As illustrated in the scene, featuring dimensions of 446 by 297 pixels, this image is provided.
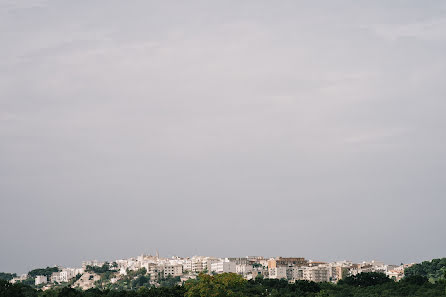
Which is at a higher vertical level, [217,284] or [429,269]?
[429,269]

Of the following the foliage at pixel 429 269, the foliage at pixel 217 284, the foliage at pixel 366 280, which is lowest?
the foliage at pixel 217 284

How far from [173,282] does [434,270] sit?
71.8 m

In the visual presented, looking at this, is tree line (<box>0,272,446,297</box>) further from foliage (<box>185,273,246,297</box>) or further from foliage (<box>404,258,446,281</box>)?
foliage (<box>404,258,446,281</box>)

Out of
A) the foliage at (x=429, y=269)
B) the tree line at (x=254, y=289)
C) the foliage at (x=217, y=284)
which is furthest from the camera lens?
the foliage at (x=429, y=269)

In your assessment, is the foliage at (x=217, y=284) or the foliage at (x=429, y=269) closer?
the foliage at (x=217, y=284)

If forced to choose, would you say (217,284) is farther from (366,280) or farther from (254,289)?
(366,280)

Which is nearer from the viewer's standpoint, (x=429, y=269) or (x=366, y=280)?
(x=366, y=280)

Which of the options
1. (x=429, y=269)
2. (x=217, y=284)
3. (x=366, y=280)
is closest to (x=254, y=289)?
(x=217, y=284)

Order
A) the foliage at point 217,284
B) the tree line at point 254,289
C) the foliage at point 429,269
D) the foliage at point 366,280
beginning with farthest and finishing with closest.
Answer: the foliage at point 429,269, the foliage at point 366,280, the tree line at point 254,289, the foliage at point 217,284

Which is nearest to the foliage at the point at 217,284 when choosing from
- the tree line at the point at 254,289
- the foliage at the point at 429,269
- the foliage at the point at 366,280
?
the tree line at the point at 254,289

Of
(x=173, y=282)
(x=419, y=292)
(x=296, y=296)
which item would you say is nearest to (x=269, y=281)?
(x=296, y=296)

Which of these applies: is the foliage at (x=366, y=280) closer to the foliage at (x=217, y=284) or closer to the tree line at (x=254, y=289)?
the tree line at (x=254, y=289)

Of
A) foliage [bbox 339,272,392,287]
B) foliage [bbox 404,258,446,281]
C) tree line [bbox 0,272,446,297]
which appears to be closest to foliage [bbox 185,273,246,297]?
tree line [bbox 0,272,446,297]

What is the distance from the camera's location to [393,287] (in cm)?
10581
